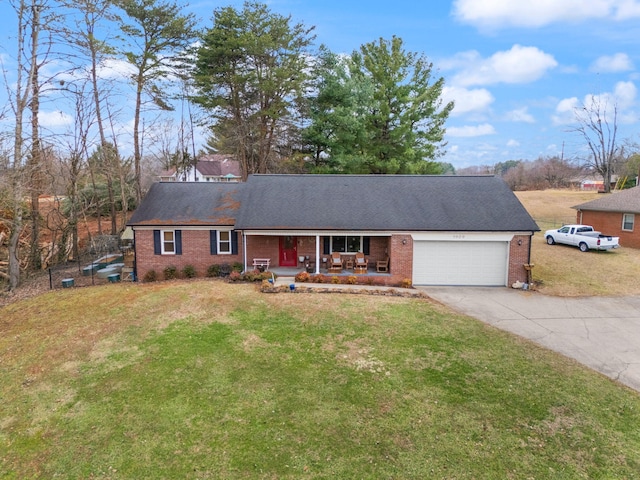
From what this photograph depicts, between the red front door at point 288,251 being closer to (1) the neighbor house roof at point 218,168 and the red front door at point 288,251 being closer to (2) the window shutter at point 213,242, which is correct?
(2) the window shutter at point 213,242

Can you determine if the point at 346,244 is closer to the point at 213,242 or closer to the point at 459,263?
the point at 459,263

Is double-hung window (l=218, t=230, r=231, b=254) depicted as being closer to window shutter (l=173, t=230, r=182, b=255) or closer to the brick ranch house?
the brick ranch house

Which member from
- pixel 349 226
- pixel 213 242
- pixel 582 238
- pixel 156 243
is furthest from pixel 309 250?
pixel 582 238

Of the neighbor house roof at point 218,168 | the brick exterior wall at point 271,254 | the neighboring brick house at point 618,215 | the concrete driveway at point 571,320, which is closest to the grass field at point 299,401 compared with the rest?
the concrete driveway at point 571,320

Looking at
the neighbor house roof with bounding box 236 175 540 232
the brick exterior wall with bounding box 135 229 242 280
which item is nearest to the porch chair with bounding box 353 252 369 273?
the neighbor house roof with bounding box 236 175 540 232

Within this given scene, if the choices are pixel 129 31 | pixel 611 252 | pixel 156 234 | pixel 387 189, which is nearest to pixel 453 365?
pixel 387 189

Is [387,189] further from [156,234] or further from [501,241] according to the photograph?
[156,234]
